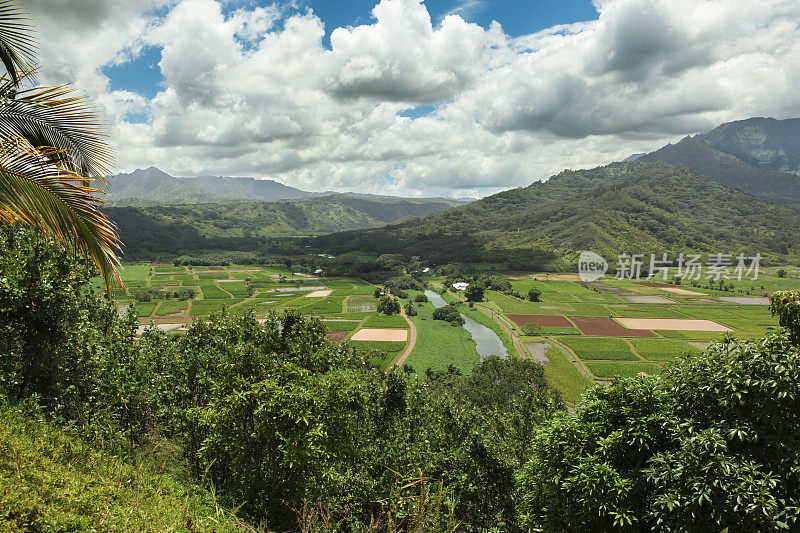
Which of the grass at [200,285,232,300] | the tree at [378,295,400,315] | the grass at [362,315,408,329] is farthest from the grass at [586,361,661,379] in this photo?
the grass at [200,285,232,300]

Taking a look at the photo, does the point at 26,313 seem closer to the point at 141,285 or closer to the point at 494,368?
the point at 494,368

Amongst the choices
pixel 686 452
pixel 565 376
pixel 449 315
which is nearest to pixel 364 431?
pixel 686 452

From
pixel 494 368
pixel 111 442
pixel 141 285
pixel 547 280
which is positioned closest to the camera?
pixel 111 442

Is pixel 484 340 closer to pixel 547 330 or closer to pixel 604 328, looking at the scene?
pixel 547 330

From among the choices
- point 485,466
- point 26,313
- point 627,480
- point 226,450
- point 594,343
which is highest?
point 26,313

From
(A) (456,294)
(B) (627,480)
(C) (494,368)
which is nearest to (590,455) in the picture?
(B) (627,480)

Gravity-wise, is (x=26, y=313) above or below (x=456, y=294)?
above

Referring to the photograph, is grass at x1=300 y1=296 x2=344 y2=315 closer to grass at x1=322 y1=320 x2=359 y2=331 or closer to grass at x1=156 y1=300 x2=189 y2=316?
grass at x1=322 y1=320 x2=359 y2=331
